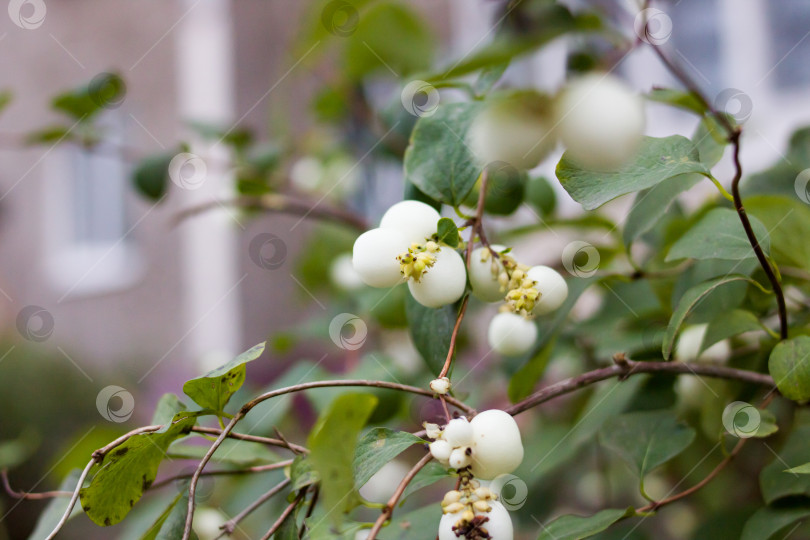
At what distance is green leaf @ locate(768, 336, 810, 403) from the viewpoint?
0.29 meters

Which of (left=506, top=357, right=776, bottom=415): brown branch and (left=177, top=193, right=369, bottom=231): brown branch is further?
(left=177, top=193, right=369, bottom=231): brown branch

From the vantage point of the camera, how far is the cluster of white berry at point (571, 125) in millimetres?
259

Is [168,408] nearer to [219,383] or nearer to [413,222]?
[219,383]

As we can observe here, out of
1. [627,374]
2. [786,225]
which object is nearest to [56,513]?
[627,374]

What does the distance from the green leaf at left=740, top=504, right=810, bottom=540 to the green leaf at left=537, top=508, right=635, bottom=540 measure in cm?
7

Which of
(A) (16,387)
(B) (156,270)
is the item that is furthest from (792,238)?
(B) (156,270)

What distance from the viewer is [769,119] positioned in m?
1.88

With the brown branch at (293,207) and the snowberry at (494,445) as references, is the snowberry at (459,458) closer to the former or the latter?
the snowberry at (494,445)

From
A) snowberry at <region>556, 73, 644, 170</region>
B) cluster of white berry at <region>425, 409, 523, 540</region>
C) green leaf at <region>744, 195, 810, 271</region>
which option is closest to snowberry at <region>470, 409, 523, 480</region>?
cluster of white berry at <region>425, 409, 523, 540</region>

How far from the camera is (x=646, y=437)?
352mm

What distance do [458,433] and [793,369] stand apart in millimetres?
160

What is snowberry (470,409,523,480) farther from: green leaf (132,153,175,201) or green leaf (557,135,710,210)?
green leaf (132,153,175,201)

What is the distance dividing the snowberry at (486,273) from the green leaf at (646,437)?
116 millimetres

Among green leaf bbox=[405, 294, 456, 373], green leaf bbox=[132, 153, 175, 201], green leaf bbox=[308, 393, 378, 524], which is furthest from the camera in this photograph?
green leaf bbox=[132, 153, 175, 201]
